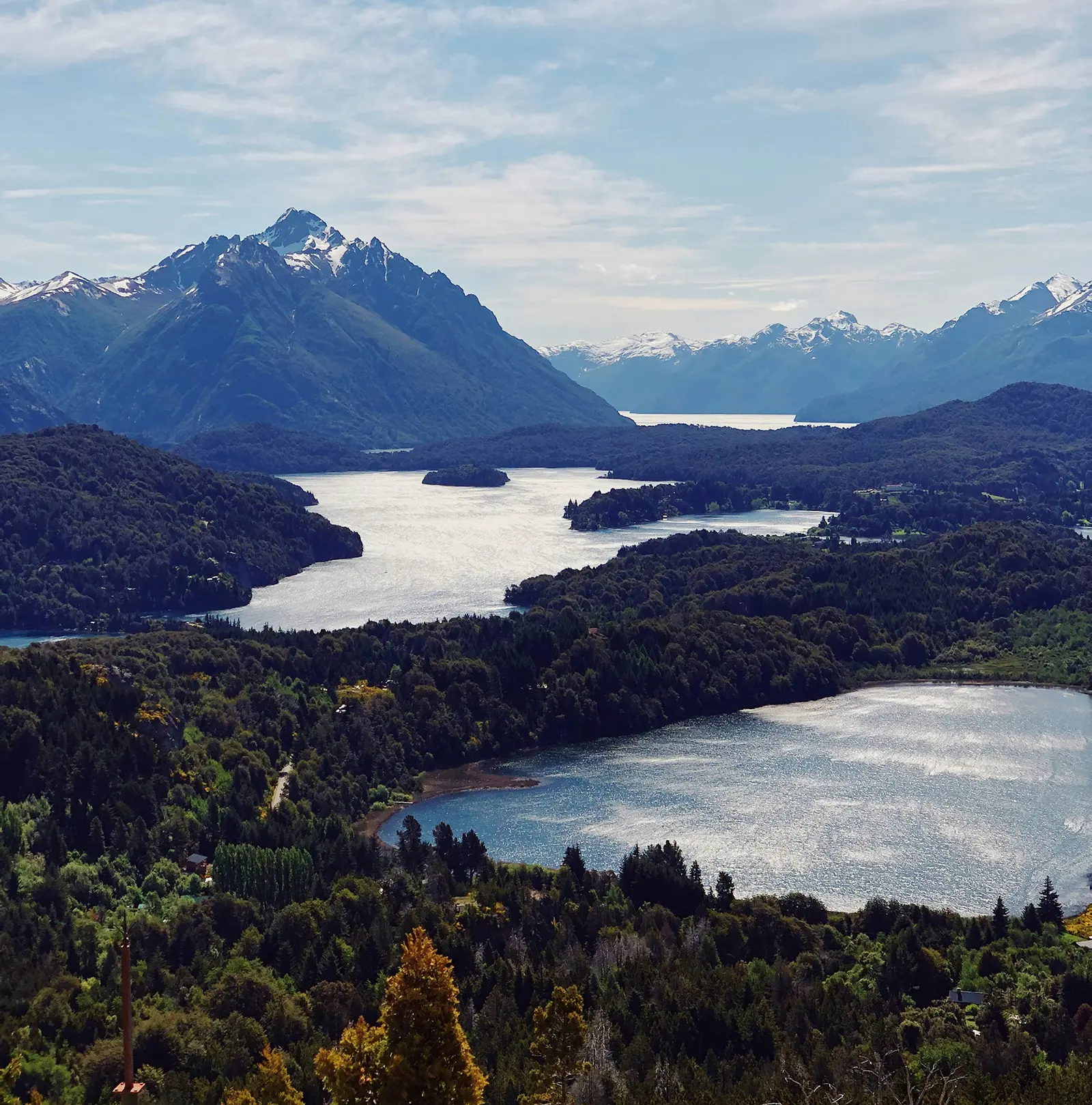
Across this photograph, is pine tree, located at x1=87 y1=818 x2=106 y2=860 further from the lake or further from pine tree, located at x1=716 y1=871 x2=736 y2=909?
pine tree, located at x1=716 y1=871 x2=736 y2=909

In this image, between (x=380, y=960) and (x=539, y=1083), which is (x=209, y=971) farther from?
(x=539, y=1083)

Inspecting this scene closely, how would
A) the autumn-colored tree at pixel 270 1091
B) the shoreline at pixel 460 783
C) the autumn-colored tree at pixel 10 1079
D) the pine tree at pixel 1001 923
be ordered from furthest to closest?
the shoreline at pixel 460 783, the pine tree at pixel 1001 923, the autumn-colored tree at pixel 10 1079, the autumn-colored tree at pixel 270 1091

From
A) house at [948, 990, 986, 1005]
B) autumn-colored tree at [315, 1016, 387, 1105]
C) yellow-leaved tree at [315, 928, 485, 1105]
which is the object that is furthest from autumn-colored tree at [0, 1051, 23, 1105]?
house at [948, 990, 986, 1005]

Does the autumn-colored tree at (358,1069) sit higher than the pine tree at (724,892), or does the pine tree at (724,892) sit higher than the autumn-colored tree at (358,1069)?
the autumn-colored tree at (358,1069)

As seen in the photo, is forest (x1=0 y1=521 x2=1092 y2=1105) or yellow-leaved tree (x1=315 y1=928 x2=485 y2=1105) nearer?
yellow-leaved tree (x1=315 y1=928 x2=485 y2=1105)

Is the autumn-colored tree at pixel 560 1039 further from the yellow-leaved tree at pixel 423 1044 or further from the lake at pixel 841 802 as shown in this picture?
the lake at pixel 841 802

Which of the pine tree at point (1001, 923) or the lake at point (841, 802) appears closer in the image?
the pine tree at point (1001, 923)

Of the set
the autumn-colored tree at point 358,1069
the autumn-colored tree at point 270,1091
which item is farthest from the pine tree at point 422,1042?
the autumn-colored tree at point 270,1091

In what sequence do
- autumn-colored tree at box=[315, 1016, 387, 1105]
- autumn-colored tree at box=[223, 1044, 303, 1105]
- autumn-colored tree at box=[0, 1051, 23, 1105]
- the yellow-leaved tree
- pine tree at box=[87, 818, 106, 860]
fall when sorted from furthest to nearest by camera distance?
pine tree at box=[87, 818, 106, 860], autumn-colored tree at box=[0, 1051, 23, 1105], autumn-colored tree at box=[223, 1044, 303, 1105], autumn-colored tree at box=[315, 1016, 387, 1105], the yellow-leaved tree
